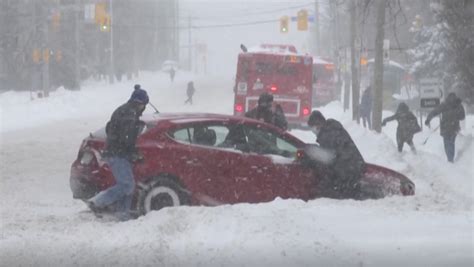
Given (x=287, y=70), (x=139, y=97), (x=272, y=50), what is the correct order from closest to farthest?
(x=139, y=97) → (x=287, y=70) → (x=272, y=50)

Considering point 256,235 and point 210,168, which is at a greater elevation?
point 210,168

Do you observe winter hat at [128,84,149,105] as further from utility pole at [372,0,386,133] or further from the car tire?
utility pole at [372,0,386,133]

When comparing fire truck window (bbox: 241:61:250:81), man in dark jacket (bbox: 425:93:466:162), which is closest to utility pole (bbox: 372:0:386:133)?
man in dark jacket (bbox: 425:93:466:162)

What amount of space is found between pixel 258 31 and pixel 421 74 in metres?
91.1

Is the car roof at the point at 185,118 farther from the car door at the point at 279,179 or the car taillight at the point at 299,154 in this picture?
the car taillight at the point at 299,154

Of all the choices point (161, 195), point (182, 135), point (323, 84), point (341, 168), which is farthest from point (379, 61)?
point (323, 84)

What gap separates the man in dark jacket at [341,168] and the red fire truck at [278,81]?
41.9ft

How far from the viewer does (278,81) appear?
873 inches

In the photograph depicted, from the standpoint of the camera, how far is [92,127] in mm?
26406

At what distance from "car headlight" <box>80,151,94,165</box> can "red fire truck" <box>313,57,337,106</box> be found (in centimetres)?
3419

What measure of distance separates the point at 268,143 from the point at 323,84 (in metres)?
34.5

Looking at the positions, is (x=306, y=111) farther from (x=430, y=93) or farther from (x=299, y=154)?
(x=299, y=154)

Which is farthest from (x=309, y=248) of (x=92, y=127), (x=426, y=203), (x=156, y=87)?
(x=156, y=87)

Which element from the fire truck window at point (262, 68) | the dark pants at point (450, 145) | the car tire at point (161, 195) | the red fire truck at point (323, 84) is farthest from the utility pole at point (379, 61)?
the red fire truck at point (323, 84)
